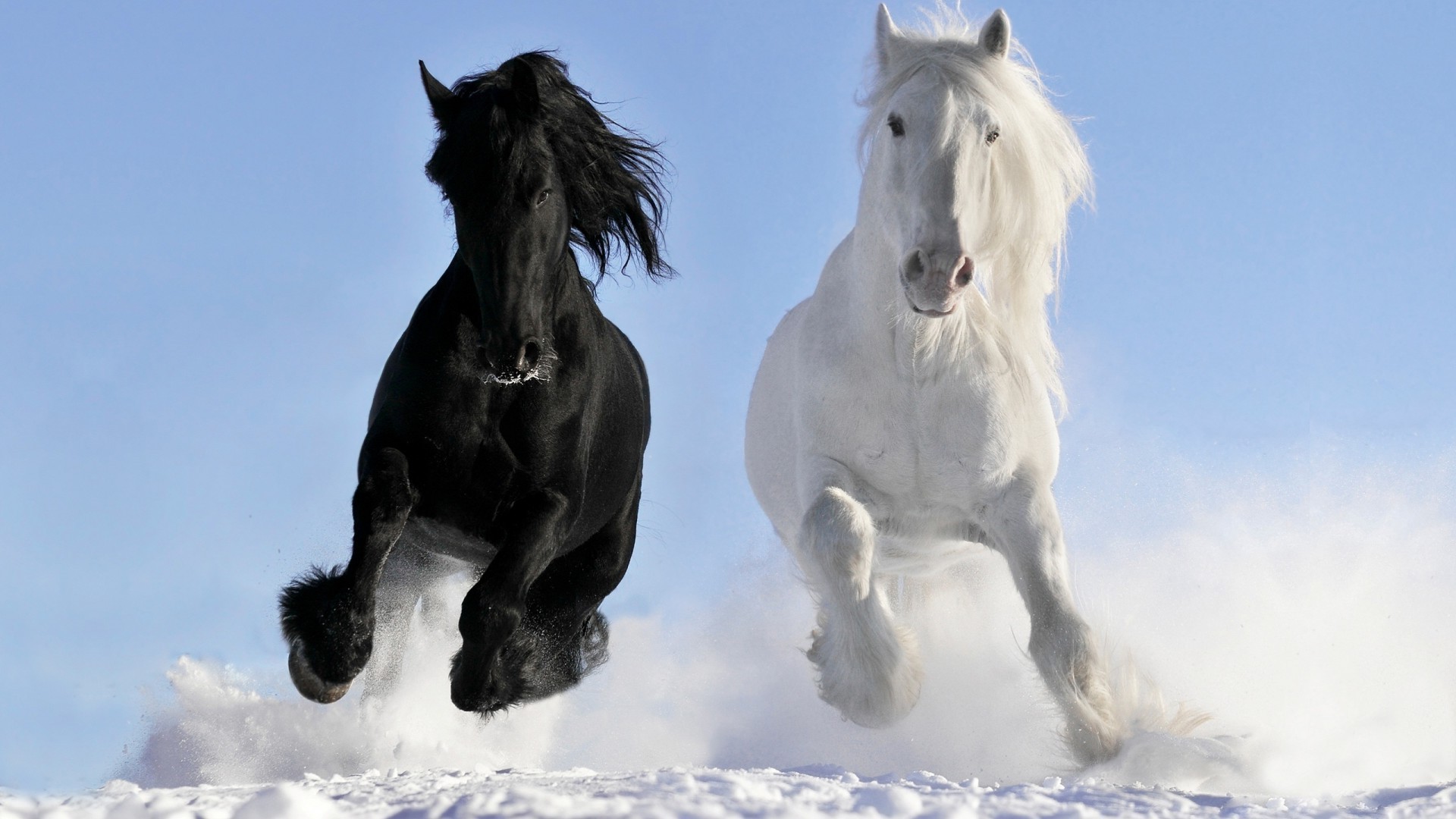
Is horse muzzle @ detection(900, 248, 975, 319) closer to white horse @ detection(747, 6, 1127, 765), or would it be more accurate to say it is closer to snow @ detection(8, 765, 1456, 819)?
white horse @ detection(747, 6, 1127, 765)

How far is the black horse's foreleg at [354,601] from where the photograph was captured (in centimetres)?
422

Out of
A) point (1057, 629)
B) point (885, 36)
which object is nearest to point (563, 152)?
point (885, 36)

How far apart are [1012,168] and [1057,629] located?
163 centimetres

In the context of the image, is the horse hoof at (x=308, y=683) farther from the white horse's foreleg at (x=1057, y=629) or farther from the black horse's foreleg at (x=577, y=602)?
the white horse's foreleg at (x=1057, y=629)

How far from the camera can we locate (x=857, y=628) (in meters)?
4.69

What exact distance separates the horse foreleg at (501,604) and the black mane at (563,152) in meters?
1.14

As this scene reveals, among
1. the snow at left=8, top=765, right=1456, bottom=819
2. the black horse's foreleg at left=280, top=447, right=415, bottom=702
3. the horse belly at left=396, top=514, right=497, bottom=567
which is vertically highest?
the horse belly at left=396, top=514, right=497, bottom=567

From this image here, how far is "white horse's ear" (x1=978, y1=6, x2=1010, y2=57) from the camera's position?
4.80 metres

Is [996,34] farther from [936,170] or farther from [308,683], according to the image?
[308,683]

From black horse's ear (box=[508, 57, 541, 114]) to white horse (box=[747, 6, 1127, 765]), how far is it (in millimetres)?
1248

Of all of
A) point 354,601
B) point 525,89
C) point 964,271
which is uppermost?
point 525,89

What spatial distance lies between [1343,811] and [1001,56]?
2.78 m

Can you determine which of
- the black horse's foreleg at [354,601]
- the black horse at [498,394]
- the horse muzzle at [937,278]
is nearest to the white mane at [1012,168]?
the horse muzzle at [937,278]

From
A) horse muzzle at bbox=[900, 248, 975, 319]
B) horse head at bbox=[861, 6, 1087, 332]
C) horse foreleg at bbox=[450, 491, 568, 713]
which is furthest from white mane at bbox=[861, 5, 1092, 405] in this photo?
horse foreleg at bbox=[450, 491, 568, 713]
